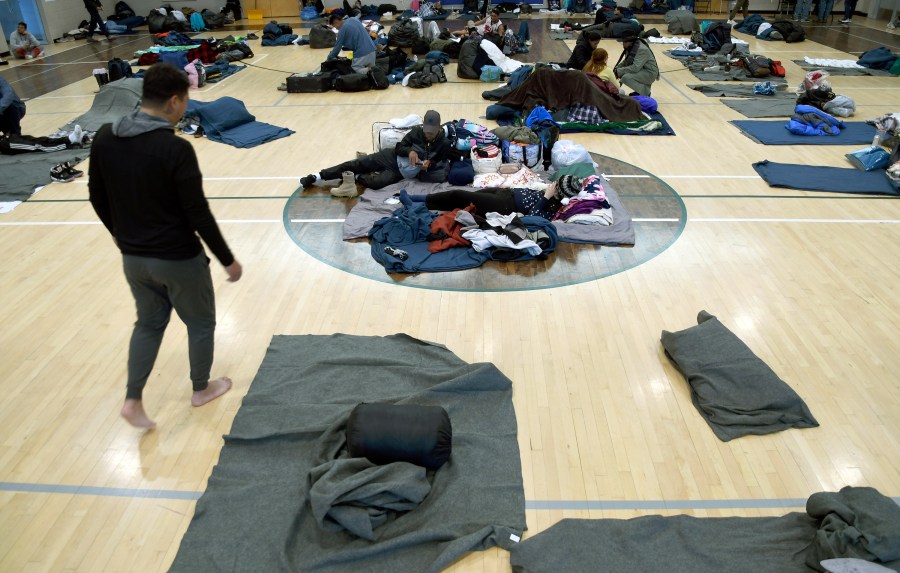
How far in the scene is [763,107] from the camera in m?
10.4

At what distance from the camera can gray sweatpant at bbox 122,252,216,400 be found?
3.54 metres

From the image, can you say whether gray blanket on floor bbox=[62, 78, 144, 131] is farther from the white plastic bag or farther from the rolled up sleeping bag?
the rolled up sleeping bag

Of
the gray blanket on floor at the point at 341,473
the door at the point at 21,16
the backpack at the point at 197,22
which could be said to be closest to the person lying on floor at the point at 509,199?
the gray blanket on floor at the point at 341,473

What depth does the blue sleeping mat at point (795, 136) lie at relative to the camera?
29.3 feet

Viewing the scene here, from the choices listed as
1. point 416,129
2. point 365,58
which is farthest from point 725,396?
point 365,58

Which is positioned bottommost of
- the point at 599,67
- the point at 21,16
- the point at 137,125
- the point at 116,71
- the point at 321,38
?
the point at 321,38

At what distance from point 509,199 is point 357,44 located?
6721 mm

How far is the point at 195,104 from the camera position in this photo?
9641 millimetres

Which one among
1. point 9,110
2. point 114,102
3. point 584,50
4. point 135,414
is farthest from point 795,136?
point 9,110

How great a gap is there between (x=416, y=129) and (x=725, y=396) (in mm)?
4731

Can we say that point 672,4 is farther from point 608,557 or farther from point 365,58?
point 608,557

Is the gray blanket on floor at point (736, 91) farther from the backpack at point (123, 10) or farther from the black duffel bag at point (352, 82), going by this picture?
the backpack at point (123, 10)

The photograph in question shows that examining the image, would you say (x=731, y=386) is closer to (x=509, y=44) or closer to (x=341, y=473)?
(x=341, y=473)

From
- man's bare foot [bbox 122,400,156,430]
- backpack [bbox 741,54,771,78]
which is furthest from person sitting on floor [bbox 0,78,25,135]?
backpack [bbox 741,54,771,78]
